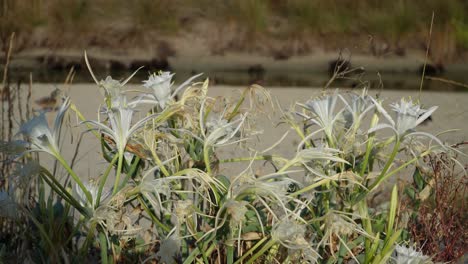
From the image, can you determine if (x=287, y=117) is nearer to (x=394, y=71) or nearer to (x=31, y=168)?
(x=31, y=168)

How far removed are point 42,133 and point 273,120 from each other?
1.82 metres

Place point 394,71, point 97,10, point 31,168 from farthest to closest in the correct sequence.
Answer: point 97,10, point 394,71, point 31,168

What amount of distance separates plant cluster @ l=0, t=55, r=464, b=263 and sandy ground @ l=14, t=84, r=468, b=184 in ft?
2.94

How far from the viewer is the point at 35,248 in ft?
4.02

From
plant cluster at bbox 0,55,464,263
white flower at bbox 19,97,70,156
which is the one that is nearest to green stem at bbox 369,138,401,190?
plant cluster at bbox 0,55,464,263

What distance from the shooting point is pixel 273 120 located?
2852 mm

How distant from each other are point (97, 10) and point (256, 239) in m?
3.88

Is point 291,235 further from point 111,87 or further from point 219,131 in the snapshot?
point 111,87

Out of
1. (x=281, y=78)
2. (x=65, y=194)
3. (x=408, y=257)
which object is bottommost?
(x=281, y=78)

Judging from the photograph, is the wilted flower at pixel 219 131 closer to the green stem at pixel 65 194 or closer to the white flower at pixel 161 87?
the white flower at pixel 161 87

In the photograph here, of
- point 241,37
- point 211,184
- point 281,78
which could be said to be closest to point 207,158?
point 211,184

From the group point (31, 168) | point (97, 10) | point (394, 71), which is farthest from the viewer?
point (97, 10)

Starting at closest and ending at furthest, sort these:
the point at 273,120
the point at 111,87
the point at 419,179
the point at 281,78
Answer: the point at 111,87
the point at 419,179
the point at 273,120
the point at 281,78

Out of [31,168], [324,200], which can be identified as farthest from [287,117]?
[31,168]
